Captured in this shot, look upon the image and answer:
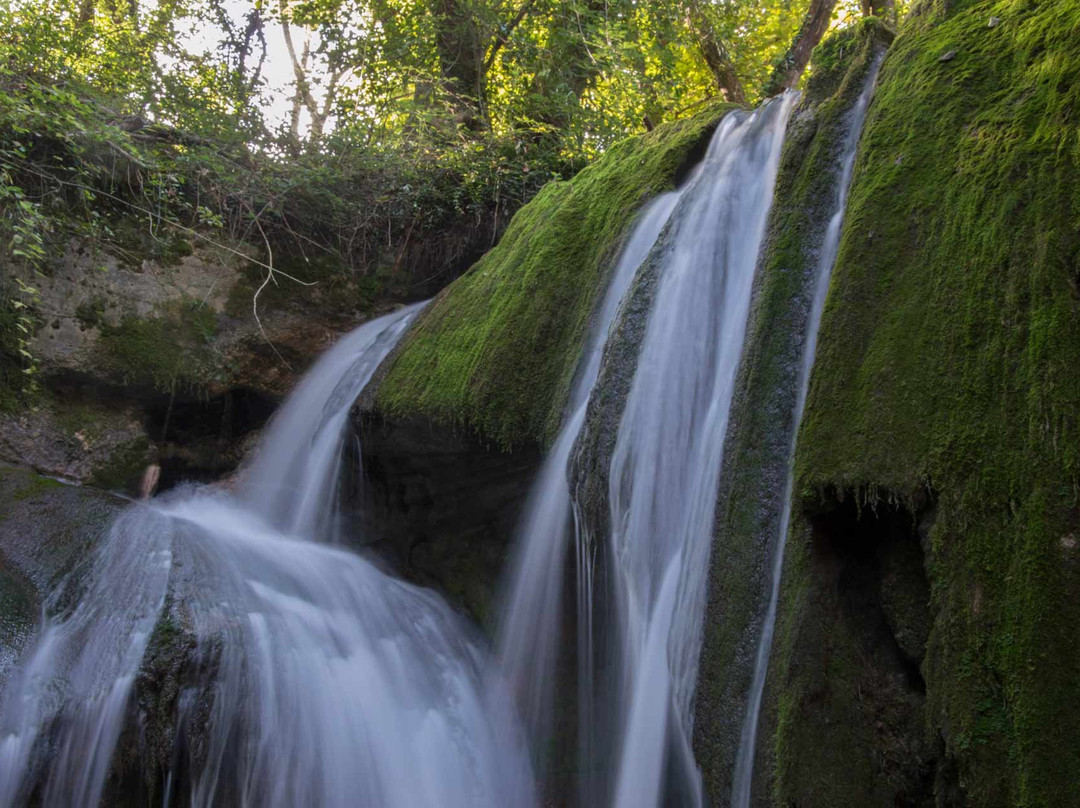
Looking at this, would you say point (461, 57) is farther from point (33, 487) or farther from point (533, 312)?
point (33, 487)

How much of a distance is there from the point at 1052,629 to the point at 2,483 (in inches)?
210

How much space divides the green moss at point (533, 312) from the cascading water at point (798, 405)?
65.3 inches

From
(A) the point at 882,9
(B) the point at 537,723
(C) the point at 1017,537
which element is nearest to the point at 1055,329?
(C) the point at 1017,537

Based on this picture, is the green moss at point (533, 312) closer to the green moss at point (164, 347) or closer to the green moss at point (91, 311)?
the green moss at point (164, 347)

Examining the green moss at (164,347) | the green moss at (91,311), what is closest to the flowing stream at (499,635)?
the green moss at (164,347)

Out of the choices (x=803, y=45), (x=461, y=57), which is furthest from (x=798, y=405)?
(x=461, y=57)

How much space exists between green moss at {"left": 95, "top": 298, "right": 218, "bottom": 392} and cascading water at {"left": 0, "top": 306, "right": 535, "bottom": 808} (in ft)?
6.69

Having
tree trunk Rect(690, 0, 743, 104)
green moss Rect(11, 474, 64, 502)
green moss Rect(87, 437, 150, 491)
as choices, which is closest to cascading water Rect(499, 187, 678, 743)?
green moss Rect(11, 474, 64, 502)

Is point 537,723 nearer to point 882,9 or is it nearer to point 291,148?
point 291,148

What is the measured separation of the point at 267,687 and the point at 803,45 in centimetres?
799

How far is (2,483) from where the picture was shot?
15.7ft

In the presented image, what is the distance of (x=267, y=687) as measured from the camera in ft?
11.7

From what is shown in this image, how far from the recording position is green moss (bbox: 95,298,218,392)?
21.0 feet

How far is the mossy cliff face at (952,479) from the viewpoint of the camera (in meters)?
1.78
